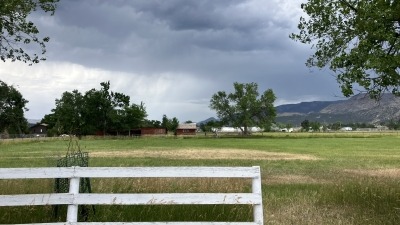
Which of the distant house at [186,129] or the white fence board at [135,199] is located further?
the distant house at [186,129]

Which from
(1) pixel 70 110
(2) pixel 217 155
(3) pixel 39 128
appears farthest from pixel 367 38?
(3) pixel 39 128

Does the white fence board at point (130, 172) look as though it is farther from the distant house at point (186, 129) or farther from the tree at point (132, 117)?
the distant house at point (186, 129)

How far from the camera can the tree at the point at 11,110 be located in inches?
4688

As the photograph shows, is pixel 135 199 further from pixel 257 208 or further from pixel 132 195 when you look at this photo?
pixel 257 208

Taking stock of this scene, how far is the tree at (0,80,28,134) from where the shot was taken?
119 metres

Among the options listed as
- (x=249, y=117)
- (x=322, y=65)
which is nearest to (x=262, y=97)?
(x=249, y=117)

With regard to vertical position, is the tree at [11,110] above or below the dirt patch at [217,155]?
above

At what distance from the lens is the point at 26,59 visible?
51.1 ft

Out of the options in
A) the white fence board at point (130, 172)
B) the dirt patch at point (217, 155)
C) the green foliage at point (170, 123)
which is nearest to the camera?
the white fence board at point (130, 172)

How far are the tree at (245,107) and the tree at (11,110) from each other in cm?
6324

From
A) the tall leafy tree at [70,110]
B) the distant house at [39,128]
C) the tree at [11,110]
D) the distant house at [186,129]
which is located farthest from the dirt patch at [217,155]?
the distant house at [39,128]

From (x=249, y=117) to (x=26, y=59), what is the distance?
133m

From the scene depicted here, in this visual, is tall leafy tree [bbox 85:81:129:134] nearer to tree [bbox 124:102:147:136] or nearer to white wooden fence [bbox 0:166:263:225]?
tree [bbox 124:102:147:136]

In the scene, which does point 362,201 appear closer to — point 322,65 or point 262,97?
point 322,65
